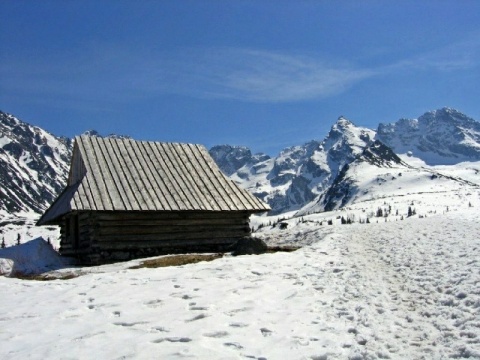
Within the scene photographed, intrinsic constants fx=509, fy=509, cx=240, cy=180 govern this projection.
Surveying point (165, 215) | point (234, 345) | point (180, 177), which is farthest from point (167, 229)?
point (234, 345)

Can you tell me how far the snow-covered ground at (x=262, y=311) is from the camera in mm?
7984

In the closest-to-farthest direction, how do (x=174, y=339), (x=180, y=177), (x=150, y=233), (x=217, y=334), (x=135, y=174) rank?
1. (x=174, y=339)
2. (x=217, y=334)
3. (x=150, y=233)
4. (x=135, y=174)
5. (x=180, y=177)

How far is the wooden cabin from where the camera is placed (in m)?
21.3

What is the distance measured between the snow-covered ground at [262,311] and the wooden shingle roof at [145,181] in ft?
22.2

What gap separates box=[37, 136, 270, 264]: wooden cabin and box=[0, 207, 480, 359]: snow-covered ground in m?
6.39

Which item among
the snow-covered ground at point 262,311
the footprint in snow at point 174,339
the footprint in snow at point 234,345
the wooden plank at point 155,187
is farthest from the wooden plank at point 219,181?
the footprint in snow at point 234,345

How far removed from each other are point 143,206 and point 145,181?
2550 mm

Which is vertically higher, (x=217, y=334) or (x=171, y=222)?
(x=171, y=222)

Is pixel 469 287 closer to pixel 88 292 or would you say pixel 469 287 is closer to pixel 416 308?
pixel 416 308

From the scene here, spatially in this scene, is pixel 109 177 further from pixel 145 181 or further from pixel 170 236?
pixel 170 236

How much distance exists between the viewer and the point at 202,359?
7367mm

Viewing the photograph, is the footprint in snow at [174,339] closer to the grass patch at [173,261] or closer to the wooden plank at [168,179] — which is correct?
the grass patch at [173,261]

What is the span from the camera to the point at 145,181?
23.8 meters

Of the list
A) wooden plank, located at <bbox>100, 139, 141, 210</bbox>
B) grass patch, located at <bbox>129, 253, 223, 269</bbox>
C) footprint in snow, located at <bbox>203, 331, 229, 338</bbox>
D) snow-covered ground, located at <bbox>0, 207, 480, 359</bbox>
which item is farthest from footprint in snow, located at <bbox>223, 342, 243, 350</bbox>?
wooden plank, located at <bbox>100, 139, 141, 210</bbox>
